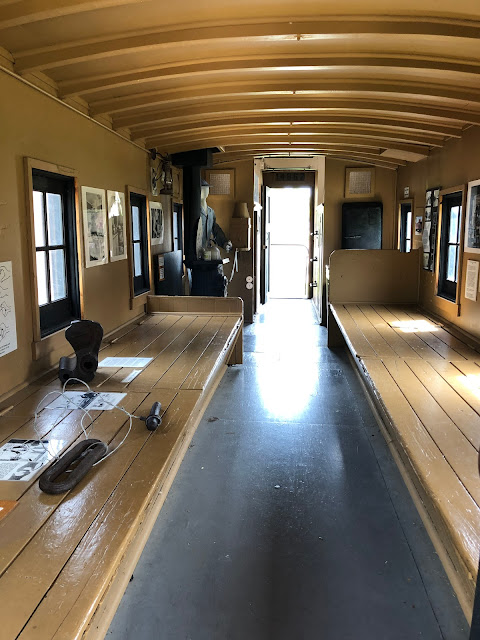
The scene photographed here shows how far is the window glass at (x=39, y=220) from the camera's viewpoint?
3414mm

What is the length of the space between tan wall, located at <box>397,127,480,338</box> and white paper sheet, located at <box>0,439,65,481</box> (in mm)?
3530

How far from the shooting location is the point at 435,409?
2896mm

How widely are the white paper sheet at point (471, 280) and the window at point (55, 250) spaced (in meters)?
3.15

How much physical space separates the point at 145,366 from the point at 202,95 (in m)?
1.96

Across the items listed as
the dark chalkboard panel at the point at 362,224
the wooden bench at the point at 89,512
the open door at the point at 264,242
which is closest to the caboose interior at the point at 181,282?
the wooden bench at the point at 89,512

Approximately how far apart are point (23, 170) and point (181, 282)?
4.12m

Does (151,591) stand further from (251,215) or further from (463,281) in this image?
(251,215)

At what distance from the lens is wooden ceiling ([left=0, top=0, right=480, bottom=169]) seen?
2.47m

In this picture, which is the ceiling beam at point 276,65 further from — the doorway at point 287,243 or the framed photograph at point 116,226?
the doorway at point 287,243

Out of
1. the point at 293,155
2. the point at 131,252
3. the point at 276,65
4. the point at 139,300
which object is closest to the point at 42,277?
the point at 131,252

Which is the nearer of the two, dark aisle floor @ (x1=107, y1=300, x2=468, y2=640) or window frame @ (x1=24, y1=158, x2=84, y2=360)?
dark aisle floor @ (x1=107, y1=300, x2=468, y2=640)

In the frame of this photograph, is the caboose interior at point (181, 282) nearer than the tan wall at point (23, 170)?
Yes

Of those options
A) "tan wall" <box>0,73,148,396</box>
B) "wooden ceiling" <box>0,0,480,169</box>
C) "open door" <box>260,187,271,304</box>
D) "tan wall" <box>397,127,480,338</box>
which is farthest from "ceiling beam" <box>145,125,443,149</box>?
"open door" <box>260,187,271,304</box>

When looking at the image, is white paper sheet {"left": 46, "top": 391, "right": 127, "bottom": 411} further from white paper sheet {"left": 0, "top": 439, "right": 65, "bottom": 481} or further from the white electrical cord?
white paper sheet {"left": 0, "top": 439, "right": 65, "bottom": 481}
